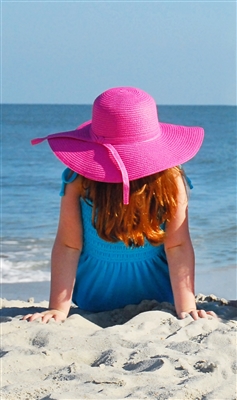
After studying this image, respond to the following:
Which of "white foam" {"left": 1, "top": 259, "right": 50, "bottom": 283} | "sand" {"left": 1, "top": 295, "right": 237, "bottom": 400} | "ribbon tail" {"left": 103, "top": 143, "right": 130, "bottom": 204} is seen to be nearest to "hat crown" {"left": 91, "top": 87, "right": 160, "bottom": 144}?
"ribbon tail" {"left": 103, "top": 143, "right": 130, "bottom": 204}

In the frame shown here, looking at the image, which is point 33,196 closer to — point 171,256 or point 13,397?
point 171,256

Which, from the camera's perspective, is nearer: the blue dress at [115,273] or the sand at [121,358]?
the sand at [121,358]

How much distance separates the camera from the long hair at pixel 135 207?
295 cm

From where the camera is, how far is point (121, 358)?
8.10 feet

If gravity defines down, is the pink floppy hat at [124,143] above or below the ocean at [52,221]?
above

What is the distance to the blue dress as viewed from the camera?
3125 millimetres

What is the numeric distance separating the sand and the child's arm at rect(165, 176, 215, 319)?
0.30 feet

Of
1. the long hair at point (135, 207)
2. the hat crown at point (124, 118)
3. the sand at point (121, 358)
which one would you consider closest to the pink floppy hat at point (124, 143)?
the hat crown at point (124, 118)

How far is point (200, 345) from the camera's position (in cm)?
258

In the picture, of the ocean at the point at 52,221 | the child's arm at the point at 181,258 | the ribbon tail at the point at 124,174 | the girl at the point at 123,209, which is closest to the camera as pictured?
the ribbon tail at the point at 124,174

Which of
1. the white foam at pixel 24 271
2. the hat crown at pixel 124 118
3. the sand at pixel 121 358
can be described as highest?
the hat crown at pixel 124 118

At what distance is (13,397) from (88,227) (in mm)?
1052

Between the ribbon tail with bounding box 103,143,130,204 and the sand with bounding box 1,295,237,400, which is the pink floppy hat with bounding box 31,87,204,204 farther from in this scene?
the sand with bounding box 1,295,237,400

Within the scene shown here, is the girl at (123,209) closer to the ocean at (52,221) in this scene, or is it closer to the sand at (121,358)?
the sand at (121,358)
